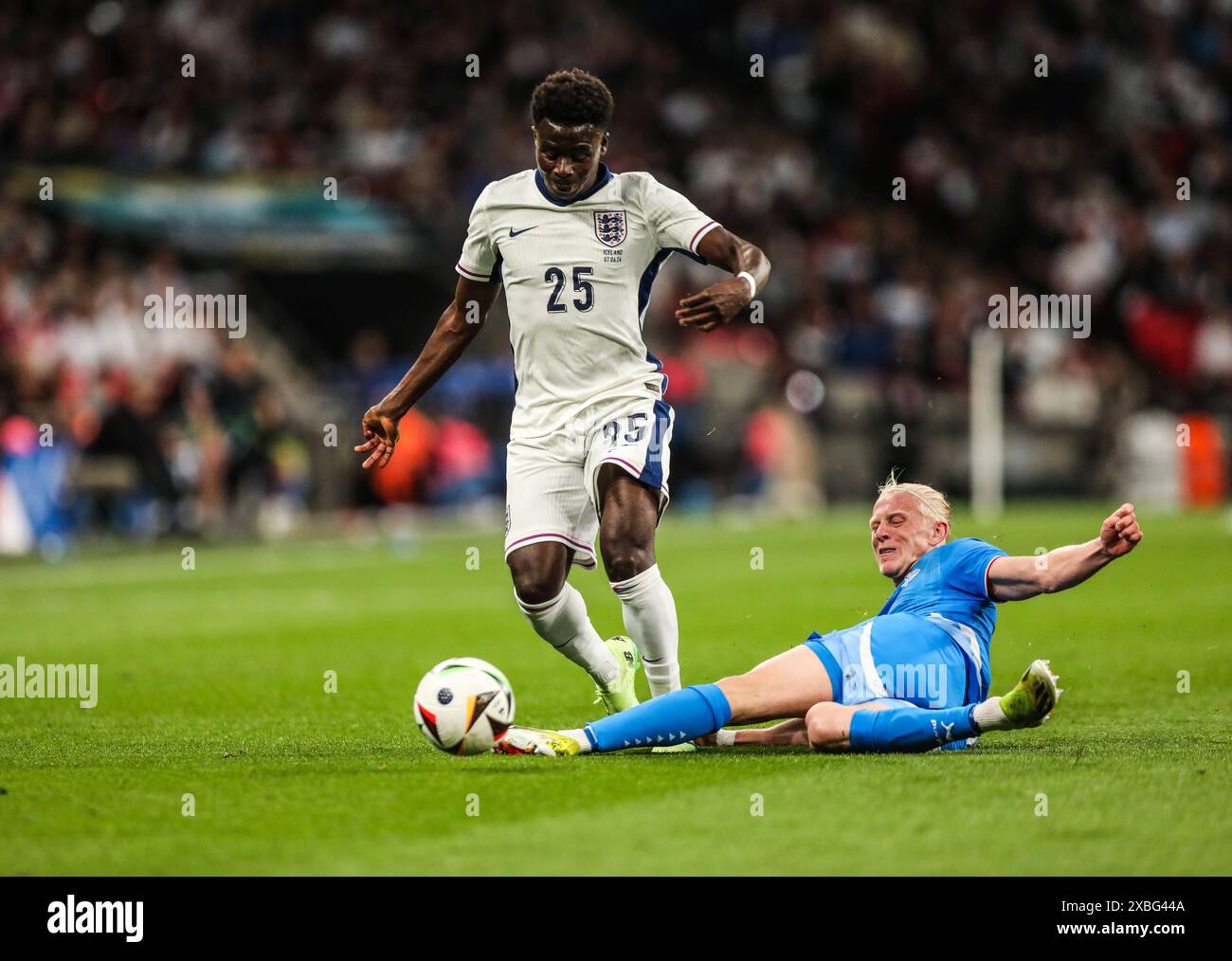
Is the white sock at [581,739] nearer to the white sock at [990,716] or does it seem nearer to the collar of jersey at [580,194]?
the white sock at [990,716]

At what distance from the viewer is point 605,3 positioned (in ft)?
104

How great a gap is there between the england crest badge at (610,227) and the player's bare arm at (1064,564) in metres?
2.00

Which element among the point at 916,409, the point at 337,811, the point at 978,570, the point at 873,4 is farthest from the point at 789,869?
the point at 873,4

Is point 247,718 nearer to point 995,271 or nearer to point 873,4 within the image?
point 995,271

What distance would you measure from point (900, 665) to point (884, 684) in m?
0.10

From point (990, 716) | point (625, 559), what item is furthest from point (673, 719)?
point (990, 716)

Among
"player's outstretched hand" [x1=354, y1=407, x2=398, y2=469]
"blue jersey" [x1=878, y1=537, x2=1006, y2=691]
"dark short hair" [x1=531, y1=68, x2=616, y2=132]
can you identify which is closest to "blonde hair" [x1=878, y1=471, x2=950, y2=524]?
"blue jersey" [x1=878, y1=537, x2=1006, y2=691]

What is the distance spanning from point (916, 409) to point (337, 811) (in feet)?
70.5

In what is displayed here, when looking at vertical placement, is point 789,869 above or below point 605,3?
below

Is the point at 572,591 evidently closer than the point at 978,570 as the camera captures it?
No

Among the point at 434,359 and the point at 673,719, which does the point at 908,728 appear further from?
the point at 434,359

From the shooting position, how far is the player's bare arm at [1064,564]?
20.8 feet

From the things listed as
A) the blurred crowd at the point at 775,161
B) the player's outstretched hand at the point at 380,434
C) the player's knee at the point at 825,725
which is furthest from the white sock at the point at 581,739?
the blurred crowd at the point at 775,161

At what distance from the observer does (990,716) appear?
20.8 ft
